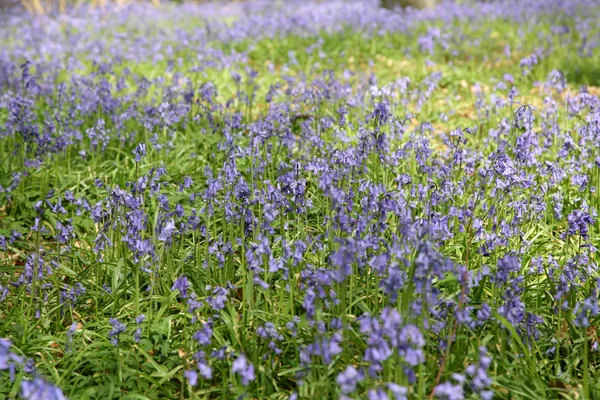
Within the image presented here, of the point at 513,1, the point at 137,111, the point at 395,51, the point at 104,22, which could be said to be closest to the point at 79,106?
the point at 137,111

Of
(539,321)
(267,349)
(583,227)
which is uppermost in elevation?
(583,227)

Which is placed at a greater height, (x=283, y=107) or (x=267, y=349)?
(x=283, y=107)

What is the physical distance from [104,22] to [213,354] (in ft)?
39.1

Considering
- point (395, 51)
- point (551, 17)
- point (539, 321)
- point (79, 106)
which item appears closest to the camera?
point (539, 321)

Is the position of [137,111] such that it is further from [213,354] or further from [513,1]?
[513,1]

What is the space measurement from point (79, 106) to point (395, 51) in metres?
5.29

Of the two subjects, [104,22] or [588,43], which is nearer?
[588,43]

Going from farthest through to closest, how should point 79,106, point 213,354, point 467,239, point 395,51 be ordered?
point 395,51 → point 79,106 → point 467,239 → point 213,354

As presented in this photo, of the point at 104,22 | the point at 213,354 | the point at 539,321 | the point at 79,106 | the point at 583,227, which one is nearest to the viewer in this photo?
the point at 213,354

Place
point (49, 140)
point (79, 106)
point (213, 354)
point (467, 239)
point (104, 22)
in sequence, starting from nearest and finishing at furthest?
point (213, 354) < point (467, 239) < point (49, 140) < point (79, 106) < point (104, 22)

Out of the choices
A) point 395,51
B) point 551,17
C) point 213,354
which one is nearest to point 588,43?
point 551,17

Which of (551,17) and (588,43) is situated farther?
(551,17)

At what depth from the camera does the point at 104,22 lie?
13.1 metres

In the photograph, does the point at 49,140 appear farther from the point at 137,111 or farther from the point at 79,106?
the point at 137,111
